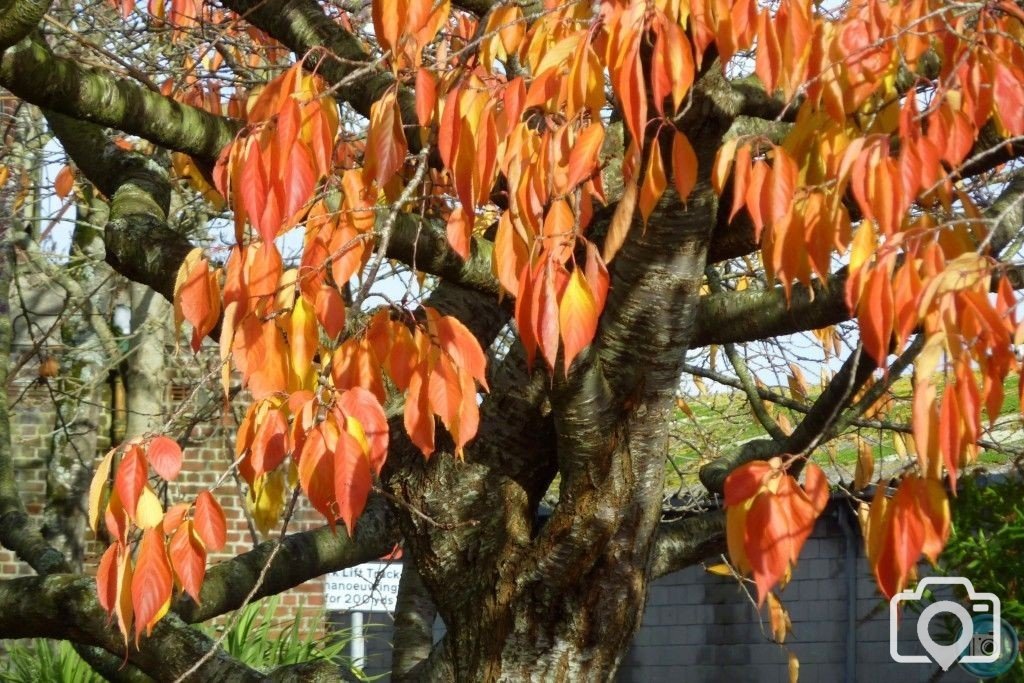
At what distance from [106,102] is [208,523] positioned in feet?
3.99

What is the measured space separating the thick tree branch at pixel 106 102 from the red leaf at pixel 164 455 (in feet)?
3.36

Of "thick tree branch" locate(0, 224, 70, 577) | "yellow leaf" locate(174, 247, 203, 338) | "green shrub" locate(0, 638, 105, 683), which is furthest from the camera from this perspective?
"green shrub" locate(0, 638, 105, 683)

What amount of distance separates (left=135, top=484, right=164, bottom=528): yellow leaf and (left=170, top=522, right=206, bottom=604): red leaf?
0.17ft

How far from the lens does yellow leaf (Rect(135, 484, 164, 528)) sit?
226 centimetres

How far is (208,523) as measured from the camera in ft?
7.60

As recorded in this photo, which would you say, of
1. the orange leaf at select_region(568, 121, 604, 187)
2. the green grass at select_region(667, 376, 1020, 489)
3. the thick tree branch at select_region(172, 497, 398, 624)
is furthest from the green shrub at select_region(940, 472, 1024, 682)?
the orange leaf at select_region(568, 121, 604, 187)

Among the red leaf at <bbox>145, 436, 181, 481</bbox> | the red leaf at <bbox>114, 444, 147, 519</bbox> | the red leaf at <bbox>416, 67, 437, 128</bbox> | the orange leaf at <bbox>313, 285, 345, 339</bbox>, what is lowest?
the red leaf at <bbox>114, 444, 147, 519</bbox>

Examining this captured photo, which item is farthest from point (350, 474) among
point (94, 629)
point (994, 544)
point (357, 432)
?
point (994, 544)

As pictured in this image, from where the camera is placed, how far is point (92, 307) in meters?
8.60

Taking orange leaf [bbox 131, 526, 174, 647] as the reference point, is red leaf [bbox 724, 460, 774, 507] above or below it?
above

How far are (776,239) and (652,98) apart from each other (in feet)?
1.18

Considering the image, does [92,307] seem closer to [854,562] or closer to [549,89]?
[854,562]

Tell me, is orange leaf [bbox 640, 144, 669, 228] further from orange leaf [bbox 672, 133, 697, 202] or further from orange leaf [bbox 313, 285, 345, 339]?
orange leaf [bbox 313, 285, 345, 339]

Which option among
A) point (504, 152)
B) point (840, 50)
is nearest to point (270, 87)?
point (504, 152)
